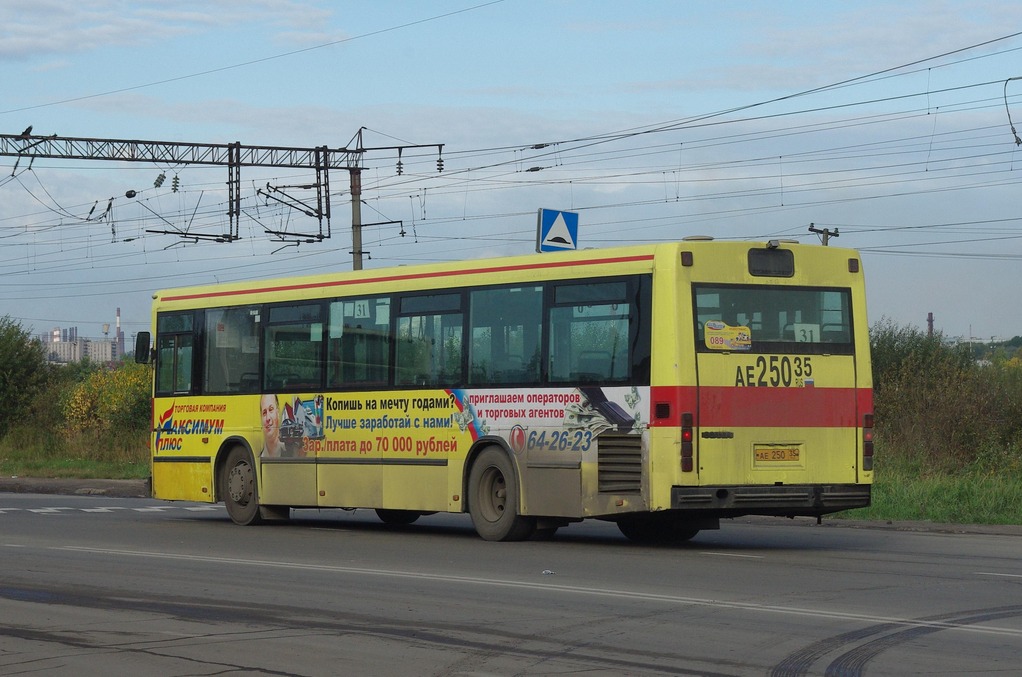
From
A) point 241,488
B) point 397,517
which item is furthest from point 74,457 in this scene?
point 397,517

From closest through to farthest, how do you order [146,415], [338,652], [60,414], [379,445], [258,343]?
[338,652]
[379,445]
[258,343]
[146,415]
[60,414]

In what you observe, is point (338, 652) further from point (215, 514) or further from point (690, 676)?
point (215, 514)

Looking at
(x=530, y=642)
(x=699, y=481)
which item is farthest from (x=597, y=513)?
(x=530, y=642)

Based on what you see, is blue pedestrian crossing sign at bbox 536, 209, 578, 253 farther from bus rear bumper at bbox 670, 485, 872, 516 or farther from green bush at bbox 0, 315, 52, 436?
green bush at bbox 0, 315, 52, 436

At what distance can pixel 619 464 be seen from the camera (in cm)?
1620

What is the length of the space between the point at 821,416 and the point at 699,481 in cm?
168

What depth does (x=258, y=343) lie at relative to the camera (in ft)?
70.2

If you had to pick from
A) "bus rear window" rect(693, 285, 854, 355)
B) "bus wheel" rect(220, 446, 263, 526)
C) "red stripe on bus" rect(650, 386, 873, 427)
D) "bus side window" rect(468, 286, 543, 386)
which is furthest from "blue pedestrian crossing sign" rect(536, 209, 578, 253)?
"red stripe on bus" rect(650, 386, 873, 427)

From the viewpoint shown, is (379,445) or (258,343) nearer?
(379,445)

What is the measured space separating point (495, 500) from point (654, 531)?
2.05m

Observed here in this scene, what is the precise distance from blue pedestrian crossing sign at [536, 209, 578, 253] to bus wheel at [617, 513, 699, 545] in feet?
19.3

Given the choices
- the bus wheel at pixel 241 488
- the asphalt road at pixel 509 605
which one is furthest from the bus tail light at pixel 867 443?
the bus wheel at pixel 241 488

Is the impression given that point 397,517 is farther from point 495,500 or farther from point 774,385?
point 774,385

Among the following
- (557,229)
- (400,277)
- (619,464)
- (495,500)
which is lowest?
(495,500)
